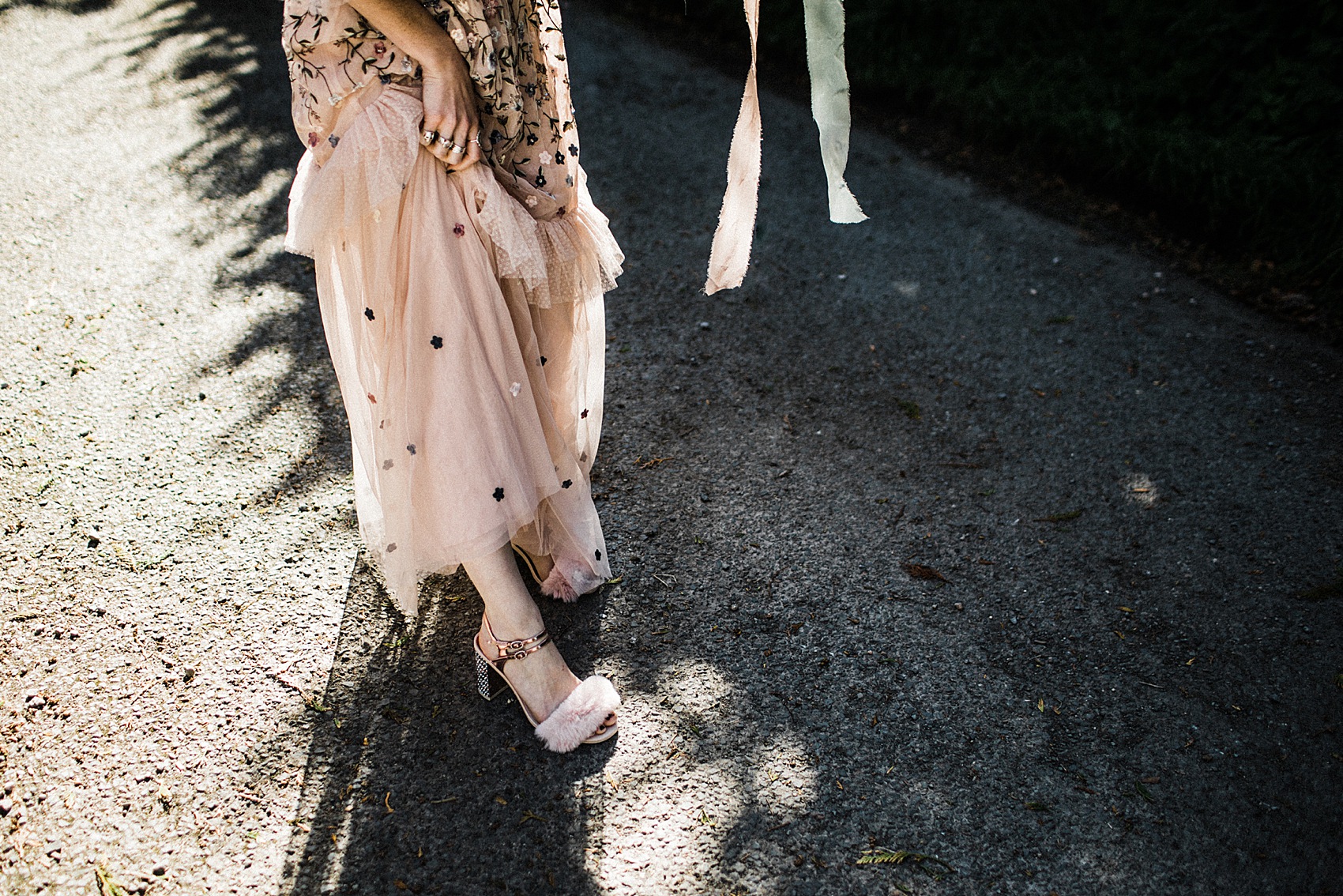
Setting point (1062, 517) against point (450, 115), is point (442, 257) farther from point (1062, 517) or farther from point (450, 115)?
point (1062, 517)

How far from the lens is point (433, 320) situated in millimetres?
1735

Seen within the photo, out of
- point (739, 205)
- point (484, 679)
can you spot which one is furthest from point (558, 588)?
point (739, 205)

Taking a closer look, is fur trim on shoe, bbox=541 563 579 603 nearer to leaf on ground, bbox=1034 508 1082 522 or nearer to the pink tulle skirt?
the pink tulle skirt

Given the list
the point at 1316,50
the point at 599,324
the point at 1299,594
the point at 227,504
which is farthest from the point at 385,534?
the point at 1316,50

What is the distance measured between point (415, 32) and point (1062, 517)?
2225 mm

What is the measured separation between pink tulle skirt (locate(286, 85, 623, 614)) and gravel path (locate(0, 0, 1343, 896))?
0.52m

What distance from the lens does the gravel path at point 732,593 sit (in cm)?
182

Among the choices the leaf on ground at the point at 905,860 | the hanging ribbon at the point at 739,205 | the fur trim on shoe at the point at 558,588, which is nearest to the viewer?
the leaf on ground at the point at 905,860

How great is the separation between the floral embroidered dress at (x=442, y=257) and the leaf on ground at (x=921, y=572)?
Result: 1.08m

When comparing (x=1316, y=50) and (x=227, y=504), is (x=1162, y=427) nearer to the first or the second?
(x=1316, y=50)

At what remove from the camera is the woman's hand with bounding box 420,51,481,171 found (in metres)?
1.64

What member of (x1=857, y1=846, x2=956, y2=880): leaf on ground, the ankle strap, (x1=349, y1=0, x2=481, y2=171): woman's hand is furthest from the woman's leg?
(x1=349, y1=0, x2=481, y2=171): woman's hand

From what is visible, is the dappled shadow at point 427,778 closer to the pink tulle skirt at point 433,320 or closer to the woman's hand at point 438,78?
the pink tulle skirt at point 433,320

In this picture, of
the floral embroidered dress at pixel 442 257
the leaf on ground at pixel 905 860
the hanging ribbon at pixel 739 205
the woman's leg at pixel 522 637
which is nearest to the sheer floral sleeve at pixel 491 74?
the floral embroidered dress at pixel 442 257
